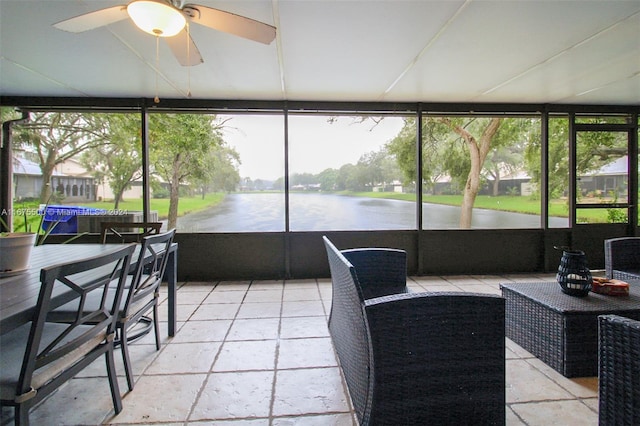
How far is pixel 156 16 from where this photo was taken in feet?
5.45

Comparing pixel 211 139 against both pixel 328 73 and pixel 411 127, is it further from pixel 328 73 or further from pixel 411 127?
pixel 411 127

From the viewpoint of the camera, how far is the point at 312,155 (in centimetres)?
453

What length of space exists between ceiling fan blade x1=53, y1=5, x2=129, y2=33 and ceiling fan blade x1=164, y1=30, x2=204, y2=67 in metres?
0.31

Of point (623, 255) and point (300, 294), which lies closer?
point (623, 255)

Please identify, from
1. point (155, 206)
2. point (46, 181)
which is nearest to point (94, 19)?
point (155, 206)

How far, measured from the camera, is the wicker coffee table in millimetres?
2027

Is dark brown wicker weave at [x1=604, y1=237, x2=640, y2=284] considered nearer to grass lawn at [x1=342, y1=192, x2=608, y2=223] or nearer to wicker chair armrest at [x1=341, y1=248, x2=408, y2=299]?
grass lawn at [x1=342, y1=192, x2=608, y2=223]

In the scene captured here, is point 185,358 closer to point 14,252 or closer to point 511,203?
point 14,252

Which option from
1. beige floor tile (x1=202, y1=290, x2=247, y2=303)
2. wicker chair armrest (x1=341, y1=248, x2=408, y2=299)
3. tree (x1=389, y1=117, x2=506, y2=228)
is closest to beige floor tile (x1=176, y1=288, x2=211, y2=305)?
beige floor tile (x1=202, y1=290, x2=247, y2=303)

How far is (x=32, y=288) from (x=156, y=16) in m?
1.49

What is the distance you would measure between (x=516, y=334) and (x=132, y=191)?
4610 millimetres

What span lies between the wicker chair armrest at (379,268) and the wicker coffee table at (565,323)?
78 centimetres

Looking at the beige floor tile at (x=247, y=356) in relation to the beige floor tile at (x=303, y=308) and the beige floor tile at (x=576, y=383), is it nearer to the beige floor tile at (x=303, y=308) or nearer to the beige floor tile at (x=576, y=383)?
the beige floor tile at (x=303, y=308)

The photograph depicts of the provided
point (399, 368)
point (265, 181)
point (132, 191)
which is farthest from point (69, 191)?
point (399, 368)
